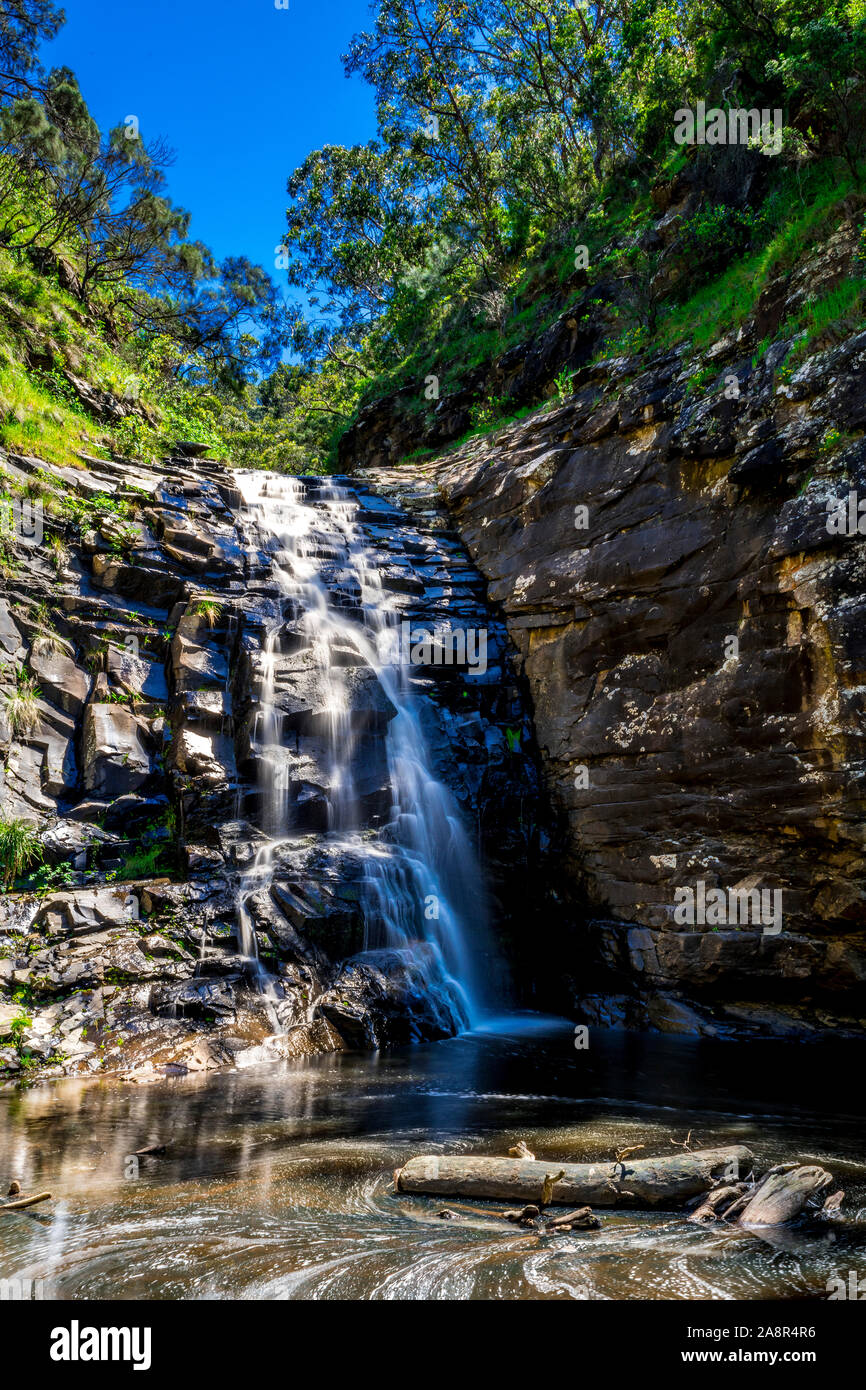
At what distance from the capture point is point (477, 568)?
15.1m

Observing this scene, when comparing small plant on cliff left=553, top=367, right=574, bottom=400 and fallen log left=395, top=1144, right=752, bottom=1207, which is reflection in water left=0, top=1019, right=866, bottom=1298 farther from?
small plant on cliff left=553, top=367, right=574, bottom=400

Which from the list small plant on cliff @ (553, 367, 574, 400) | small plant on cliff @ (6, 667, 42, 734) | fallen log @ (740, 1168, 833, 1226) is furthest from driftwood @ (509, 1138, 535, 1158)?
small plant on cliff @ (553, 367, 574, 400)

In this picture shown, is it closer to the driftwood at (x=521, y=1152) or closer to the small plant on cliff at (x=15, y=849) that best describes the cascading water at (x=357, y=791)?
the small plant on cliff at (x=15, y=849)

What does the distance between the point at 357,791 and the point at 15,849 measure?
4655mm

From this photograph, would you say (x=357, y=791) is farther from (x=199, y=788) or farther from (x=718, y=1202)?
(x=718, y=1202)

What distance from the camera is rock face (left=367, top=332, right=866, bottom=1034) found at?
905 centimetres

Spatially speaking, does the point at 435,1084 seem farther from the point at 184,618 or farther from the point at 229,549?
the point at 229,549

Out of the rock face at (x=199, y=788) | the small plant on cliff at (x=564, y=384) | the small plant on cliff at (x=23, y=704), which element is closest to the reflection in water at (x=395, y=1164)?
the rock face at (x=199, y=788)

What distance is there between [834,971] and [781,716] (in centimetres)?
303

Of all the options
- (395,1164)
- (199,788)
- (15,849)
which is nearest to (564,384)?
(199,788)

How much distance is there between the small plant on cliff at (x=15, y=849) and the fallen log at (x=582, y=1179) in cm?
738

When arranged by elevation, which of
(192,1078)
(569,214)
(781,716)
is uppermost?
(569,214)

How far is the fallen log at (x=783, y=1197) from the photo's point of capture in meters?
4.05
